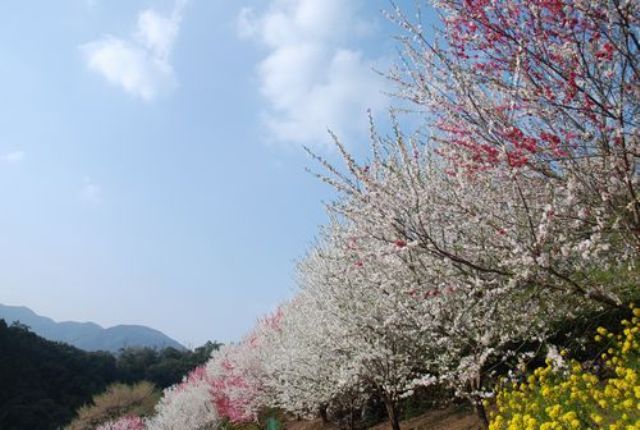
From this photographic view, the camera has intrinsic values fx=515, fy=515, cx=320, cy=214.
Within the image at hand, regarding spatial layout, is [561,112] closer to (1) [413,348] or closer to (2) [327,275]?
(1) [413,348]

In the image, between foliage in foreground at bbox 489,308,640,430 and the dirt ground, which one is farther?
the dirt ground

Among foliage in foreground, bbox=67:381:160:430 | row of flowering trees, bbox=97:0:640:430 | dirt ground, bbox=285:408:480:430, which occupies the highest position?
row of flowering trees, bbox=97:0:640:430

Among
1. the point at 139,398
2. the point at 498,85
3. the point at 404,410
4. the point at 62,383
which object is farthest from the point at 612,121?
the point at 62,383

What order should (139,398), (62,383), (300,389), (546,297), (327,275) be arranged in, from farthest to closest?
(62,383) → (139,398) → (300,389) → (327,275) → (546,297)

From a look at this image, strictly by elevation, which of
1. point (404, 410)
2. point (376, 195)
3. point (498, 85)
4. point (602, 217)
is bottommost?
point (404, 410)

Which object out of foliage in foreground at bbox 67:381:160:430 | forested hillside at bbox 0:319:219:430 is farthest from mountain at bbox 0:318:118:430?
foliage in foreground at bbox 67:381:160:430

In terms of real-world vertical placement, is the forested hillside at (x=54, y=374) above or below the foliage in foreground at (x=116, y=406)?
above

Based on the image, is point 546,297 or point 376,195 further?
point 546,297

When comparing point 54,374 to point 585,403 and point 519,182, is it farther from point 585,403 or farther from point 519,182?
point 519,182

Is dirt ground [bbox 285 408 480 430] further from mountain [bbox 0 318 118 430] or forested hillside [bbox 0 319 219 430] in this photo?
forested hillside [bbox 0 319 219 430]

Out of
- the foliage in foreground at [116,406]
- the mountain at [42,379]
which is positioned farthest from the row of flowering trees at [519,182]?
the mountain at [42,379]

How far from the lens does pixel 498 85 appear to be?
3.76 metres

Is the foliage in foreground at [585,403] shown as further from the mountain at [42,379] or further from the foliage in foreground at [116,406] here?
the mountain at [42,379]

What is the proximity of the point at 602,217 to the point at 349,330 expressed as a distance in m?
4.99
